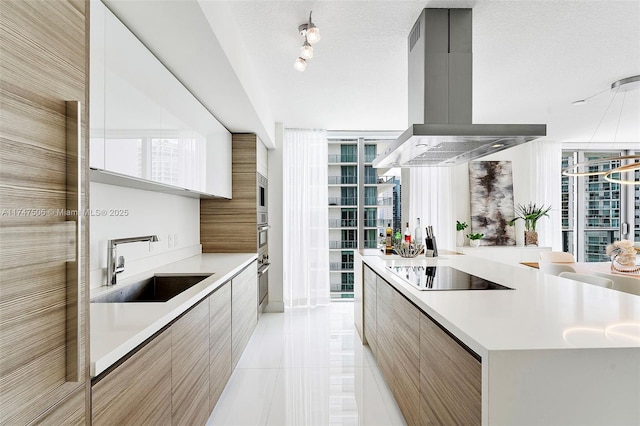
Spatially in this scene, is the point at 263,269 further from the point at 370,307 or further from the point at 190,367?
the point at 190,367

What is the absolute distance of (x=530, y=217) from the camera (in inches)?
214

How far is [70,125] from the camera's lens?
32.9 inches

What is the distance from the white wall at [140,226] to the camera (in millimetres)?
2000

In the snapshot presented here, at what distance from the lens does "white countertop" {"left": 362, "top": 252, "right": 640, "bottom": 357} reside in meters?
1.08

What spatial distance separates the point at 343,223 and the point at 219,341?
3252mm

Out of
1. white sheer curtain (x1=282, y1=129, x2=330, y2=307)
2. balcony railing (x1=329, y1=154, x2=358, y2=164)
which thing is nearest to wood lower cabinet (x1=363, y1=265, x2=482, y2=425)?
white sheer curtain (x1=282, y1=129, x2=330, y2=307)

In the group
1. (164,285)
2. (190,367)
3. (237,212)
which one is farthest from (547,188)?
(190,367)

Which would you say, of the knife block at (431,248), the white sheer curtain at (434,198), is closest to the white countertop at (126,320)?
the knife block at (431,248)

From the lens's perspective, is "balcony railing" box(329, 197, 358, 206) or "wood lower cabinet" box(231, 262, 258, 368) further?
"balcony railing" box(329, 197, 358, 206)

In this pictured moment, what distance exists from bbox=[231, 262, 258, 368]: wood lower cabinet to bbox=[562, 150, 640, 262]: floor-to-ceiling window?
5359 mm

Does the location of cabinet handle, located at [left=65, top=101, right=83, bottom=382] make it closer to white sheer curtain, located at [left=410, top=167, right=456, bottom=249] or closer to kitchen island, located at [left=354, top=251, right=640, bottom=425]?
kitchen island, located at [left=354, top=251, right=640, bottom=425]

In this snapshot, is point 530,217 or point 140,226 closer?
point 140,226

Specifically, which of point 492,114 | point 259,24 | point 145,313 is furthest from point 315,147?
point 145,313

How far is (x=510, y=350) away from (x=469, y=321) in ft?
0.87
